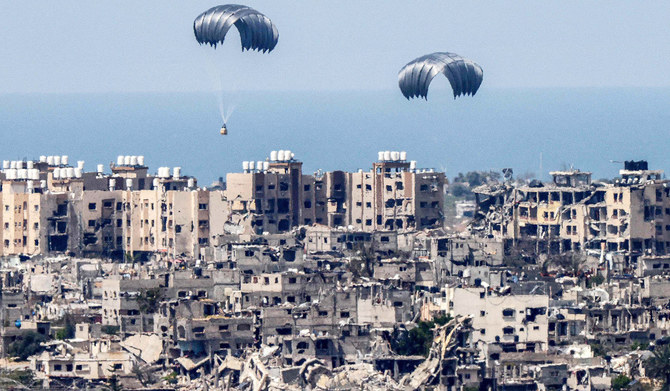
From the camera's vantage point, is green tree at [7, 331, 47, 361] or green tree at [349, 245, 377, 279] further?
green tree at [349, 245, 377, 279]

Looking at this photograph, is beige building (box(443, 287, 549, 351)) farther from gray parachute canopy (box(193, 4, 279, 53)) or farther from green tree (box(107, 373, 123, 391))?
gray parachute canopy (box(193, 4, 279, 53))

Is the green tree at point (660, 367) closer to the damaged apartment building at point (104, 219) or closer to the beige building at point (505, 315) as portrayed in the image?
the beige building at point (505, 315)

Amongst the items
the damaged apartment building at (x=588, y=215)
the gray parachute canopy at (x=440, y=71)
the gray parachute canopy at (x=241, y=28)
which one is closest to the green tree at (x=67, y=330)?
the gray parachute canopy at (x=241, y=28)

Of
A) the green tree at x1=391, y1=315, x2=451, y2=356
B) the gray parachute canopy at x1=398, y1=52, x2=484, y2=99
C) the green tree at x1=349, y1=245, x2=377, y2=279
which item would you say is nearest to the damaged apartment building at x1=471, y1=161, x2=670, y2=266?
the gray parachute canopy at x1=398, y1=52, x2=484, y2=99

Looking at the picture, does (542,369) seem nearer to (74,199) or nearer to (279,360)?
(279,360)

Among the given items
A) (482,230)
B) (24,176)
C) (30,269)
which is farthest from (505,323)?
(24,176)

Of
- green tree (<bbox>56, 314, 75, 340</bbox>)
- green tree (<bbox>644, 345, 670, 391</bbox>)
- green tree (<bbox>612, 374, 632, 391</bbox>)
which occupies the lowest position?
green tree (<bbox>612, 374, 632, 391</bbox>)
